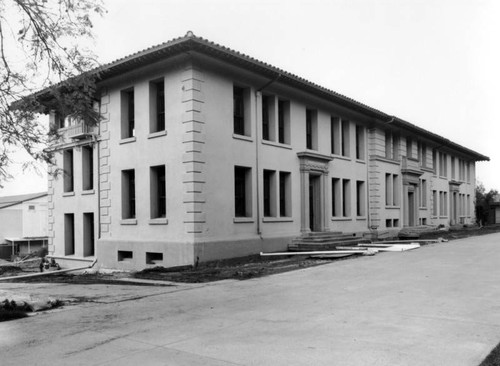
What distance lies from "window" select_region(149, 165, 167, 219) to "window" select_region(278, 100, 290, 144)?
5.71m

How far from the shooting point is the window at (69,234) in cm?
2166

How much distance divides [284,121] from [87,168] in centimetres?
886

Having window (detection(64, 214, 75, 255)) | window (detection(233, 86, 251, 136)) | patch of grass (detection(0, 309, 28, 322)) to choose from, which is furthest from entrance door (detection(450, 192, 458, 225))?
patch of grass (detection(0, 309, 28, 322))

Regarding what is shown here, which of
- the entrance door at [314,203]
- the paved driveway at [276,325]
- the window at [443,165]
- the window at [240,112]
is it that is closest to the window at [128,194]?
the window at [240,112]

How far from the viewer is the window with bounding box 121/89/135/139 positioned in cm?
1844

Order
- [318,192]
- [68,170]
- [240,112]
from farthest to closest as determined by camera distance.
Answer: [318,192] → [68,170] → [240,112]

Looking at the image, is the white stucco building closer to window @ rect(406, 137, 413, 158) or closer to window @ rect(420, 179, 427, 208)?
window @ rect(406, 137, 413, 158)

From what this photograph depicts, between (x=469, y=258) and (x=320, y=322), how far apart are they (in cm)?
1064

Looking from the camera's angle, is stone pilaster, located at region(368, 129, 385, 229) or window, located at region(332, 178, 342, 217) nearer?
window, located at region(332, 178, 342, 217)

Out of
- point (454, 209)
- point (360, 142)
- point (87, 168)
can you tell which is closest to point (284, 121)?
point (360, 142)

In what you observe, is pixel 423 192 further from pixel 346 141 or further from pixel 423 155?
pixel 346 141

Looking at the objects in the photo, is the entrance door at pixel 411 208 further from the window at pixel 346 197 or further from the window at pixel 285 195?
the window at pixel 285 195

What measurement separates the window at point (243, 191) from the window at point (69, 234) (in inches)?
341

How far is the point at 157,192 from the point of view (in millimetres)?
17312
